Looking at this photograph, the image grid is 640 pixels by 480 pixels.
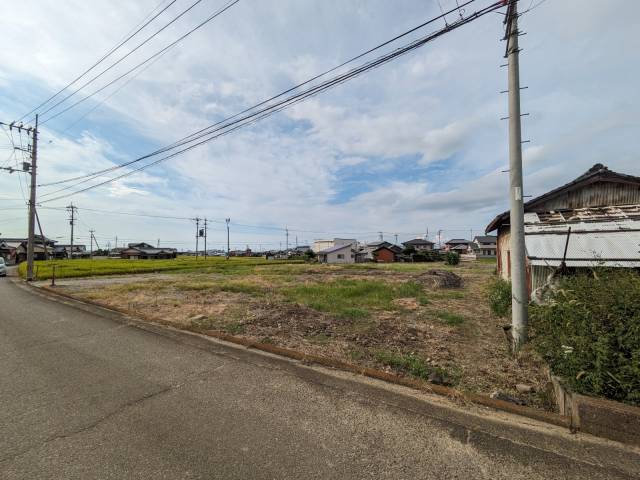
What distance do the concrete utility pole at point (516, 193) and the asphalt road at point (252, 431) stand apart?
2174 mm

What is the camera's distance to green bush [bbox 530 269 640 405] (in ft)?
8.52

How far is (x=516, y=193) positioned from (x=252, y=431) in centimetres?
495

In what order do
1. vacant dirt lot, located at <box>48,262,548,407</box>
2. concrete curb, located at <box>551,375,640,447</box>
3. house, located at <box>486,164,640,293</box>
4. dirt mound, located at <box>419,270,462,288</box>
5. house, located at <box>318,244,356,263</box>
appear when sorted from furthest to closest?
house, located at <box>318,244,356,263</box> → dirt mound, located at <box>419,270,462,288</box> → house, located at <box>486,164,640,293</box> → vacant dirt lot, located at <box>48,262,548,407</box> → concrete curb, located at <box>551,375,640,447</box>

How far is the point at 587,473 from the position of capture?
2088 millimetres

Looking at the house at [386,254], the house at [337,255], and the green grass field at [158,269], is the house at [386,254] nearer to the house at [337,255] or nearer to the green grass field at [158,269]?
the house at [337,255]

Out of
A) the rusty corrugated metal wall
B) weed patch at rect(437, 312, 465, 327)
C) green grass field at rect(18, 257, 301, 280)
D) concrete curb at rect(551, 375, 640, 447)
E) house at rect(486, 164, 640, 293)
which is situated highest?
the rusty corrugated metal wall

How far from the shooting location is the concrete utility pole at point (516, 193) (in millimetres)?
4473

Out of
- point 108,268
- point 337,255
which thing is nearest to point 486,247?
point 337,255

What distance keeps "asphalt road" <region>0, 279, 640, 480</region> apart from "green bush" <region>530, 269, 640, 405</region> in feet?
1.73

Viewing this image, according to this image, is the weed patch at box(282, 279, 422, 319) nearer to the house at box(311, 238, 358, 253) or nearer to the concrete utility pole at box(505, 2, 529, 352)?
the concrete utility pole at box(505, 2, 529, 352)

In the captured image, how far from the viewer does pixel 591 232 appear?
19.7 ft

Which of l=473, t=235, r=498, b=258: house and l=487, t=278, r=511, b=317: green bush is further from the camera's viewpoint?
l=473, t=235, r=498, b=258: house

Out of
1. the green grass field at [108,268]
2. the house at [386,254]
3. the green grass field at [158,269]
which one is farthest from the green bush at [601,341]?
the house at [386,254]

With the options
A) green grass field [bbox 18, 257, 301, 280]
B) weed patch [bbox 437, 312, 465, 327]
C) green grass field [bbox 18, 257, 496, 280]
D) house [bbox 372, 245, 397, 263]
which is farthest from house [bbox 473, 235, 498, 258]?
weed patch [bbox 437, 312, 465, 327]
